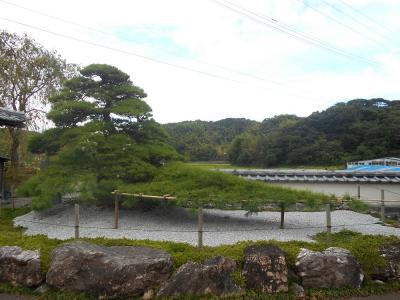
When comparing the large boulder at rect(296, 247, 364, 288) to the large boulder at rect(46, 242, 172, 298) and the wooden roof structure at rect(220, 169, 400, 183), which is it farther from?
the wooden roof structure at rect(220, 169, 400, 183)

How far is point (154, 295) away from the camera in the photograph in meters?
5.02

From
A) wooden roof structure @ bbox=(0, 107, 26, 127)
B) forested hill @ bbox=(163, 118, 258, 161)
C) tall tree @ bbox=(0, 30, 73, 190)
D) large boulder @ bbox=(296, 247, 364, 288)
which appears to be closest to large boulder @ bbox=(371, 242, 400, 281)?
large boulder @ bbox=(296, 247, 364, 288)

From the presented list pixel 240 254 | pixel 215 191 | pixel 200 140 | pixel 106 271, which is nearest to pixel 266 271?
pixel 240 254

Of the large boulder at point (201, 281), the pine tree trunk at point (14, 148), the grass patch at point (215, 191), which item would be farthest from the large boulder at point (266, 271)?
the pine tree trunk at point (14, 148)

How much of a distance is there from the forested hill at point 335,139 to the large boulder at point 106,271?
103 feet

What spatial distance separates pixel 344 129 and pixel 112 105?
30.1 meters

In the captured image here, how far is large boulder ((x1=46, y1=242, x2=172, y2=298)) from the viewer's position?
4.98 meters

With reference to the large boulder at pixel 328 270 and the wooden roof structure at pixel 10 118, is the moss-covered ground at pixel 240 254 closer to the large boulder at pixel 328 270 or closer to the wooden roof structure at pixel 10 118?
the large boulder at pixel 328 270

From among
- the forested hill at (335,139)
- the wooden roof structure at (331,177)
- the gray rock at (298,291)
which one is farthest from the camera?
the forested hill at (335,139)

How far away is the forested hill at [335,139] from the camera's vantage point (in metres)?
33.2

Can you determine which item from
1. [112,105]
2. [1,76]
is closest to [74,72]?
[1,76]

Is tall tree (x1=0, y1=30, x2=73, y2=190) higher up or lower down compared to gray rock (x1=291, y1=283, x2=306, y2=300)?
higher up

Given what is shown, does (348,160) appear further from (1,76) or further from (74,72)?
Answer: (1,76)

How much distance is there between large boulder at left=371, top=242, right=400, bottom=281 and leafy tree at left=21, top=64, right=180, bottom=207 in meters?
7.68
